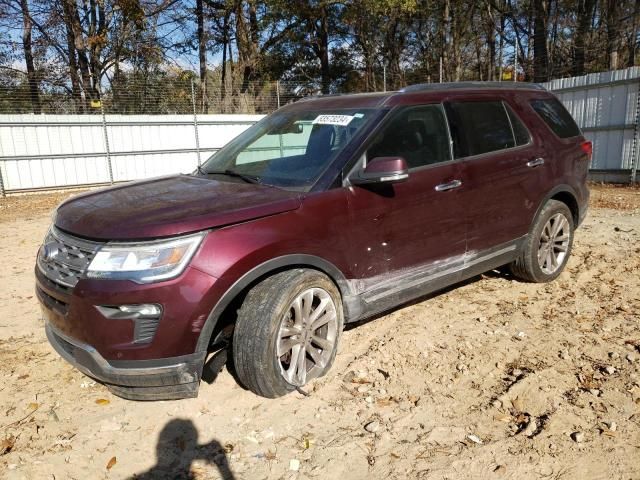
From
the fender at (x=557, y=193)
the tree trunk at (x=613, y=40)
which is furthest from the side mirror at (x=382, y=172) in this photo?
the tree trunk at (x=613, y=40)

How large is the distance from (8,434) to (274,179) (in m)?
2.11

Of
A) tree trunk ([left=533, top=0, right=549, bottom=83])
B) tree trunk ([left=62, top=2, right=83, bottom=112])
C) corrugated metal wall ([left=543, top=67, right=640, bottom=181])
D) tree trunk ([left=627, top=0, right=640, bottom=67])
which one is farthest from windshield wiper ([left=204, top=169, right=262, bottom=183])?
tree trunk ([left=627, top=0, right=640, bottom=67])

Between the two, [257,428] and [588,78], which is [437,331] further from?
[588,78]

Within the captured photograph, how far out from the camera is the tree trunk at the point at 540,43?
1745 centimetres

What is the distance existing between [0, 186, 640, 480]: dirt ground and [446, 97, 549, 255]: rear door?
71cm

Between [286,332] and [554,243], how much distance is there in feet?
10.4

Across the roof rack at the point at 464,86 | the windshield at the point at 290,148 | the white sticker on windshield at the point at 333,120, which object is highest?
the roof rack at the point at 464,86

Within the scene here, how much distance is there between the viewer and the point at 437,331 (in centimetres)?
392

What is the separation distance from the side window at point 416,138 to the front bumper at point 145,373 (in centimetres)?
176

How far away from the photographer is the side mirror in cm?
314

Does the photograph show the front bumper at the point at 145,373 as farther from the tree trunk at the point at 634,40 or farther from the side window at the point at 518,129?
the tree trunk at the point at 634,40

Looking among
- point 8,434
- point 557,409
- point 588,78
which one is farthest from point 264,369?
point 588,78

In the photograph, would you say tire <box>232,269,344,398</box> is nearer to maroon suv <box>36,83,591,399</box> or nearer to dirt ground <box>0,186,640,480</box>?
maroon suv <box>36,83,591,399</box>

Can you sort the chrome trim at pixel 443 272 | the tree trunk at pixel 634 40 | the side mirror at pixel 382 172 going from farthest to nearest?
the tree trunk at pixel 634 40 → the chrome trim at pixel 443 272 → the side mirror at pixel 382 172
